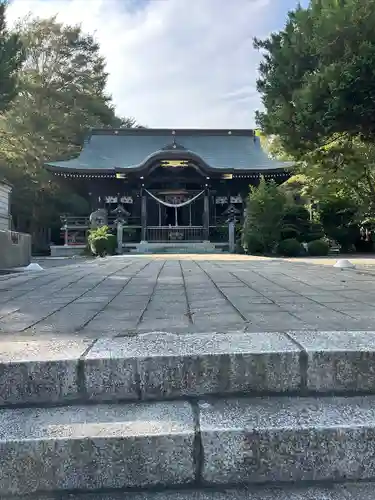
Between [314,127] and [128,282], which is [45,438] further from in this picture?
[314,127]

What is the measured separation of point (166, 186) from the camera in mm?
22266

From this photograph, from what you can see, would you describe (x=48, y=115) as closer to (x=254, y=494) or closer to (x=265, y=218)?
(x=265, y=218)

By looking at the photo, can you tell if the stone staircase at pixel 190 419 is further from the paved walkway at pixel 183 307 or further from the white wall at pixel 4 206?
the white wall at pixel 4 206

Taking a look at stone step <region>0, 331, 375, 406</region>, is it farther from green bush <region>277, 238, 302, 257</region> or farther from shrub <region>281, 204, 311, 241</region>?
shrub <region>281, 204, 311, 241</region>

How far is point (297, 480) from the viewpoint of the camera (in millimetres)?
1373

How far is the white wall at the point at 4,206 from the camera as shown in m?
12.2

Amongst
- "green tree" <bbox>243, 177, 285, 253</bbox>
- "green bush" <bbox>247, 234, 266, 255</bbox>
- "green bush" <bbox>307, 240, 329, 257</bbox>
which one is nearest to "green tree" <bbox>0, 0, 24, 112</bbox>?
"green tree" <bbox>243, 177, 285, 253</bbox>

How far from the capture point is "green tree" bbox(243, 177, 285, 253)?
46.6 ft

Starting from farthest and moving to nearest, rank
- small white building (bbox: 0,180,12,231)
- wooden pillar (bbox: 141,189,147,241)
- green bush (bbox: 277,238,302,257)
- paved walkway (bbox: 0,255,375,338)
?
wooden pillar (bbox: 141,189,147,241) < green bush (bbox: 277,238,302,257) < small white building (bbox: 0,180,12,231) < paved walkway (bbox: 0,255,375,338)

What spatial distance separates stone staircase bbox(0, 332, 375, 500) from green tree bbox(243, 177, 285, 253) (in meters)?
12.7

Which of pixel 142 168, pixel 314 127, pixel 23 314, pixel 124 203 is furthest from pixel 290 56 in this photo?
pixel 124 203

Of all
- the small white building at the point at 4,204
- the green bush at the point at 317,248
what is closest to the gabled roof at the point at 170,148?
the green bush at the point at 317,248

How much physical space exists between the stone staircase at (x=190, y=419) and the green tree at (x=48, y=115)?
914 inches

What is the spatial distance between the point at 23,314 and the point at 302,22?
577 centimetres
